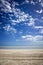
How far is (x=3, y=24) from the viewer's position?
2135mm

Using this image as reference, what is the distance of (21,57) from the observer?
6.82 feet

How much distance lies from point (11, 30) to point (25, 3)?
48cm

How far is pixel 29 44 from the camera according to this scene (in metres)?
2.11

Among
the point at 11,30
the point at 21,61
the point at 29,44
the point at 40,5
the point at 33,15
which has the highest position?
the point at 40,5

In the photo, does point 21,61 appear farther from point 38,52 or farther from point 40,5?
point 40,5

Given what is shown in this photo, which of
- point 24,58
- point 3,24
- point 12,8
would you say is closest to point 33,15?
point 12,8

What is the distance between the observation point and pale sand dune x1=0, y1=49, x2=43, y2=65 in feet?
6.79

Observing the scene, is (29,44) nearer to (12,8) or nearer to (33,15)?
(33,15)

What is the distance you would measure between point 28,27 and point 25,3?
0.38 m

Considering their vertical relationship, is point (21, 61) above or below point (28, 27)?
below

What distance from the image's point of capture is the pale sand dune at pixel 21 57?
2068 mm

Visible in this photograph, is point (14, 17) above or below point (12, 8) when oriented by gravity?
below

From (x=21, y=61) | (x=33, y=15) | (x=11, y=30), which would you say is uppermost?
(x=33, y=15)

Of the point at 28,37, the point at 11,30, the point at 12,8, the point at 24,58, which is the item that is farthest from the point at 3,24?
the point at 24,58
